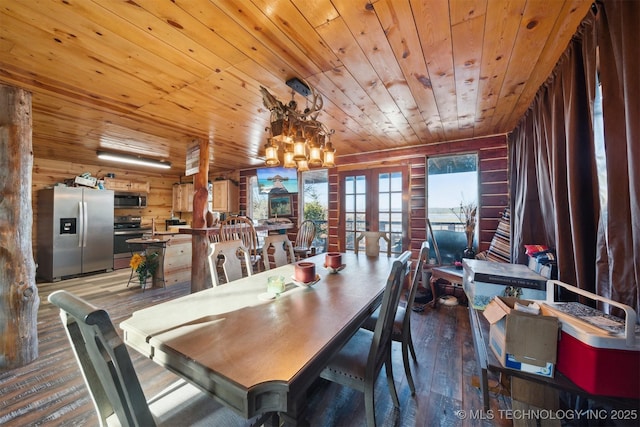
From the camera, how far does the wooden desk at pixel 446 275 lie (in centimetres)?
302

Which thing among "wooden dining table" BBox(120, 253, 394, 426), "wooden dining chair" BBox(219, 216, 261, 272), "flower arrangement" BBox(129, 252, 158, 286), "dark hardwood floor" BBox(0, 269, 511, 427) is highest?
"wooden dining chair" BBox(219, 216, 261, 272)

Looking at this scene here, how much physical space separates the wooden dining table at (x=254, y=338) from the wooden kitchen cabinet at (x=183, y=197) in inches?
224

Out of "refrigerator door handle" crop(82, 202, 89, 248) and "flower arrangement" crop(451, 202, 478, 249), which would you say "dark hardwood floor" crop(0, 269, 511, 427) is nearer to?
"flower arrangement" crop(451, 202, 478, 249)

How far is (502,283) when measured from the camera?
1.79 meters

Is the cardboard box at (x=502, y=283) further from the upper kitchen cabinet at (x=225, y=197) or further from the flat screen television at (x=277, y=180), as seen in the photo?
the upper kitchen cabinet at (x=225, y=197)

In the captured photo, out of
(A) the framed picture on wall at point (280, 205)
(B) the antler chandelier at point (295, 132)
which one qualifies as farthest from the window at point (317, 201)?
(B) the antler chandelier at point (295, 132)

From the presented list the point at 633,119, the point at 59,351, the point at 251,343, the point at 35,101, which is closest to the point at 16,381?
the point at 59,351

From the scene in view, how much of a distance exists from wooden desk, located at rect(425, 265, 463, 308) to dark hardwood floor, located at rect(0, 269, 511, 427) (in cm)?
57

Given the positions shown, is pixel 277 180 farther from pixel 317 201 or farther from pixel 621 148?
pixel 621 148

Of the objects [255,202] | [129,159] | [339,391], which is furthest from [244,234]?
[129,159]

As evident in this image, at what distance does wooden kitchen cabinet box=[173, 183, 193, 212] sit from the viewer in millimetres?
6605

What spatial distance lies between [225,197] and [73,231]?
9.23ft

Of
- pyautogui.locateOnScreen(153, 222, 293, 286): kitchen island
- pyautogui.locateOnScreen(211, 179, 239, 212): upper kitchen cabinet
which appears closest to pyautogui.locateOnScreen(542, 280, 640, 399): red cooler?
pyautogui.locateOnScreen(153, 222, 293, 286): kitchen island

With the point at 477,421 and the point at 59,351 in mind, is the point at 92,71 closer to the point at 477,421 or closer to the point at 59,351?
the point at 59,351
